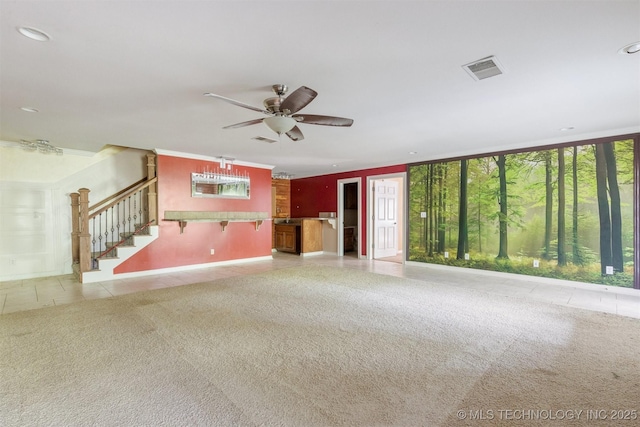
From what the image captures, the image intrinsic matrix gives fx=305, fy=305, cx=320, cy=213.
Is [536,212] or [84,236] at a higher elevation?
[536,212]

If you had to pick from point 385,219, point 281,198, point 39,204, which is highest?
point 281,198

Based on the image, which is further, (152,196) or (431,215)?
(431,215)

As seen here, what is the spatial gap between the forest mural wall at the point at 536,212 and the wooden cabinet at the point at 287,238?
3413 millimetres

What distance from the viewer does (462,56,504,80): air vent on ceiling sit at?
243 centimetres

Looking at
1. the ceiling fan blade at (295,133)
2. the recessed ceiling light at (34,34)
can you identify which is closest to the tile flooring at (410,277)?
the ceiling fan blade at (295,133)

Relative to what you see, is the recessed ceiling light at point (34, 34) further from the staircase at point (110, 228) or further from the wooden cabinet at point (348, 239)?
the wooden cabinet at point (348, 239)

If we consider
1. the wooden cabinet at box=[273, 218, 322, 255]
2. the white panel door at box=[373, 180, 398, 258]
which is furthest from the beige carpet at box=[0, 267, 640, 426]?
the wooden cabinet at box=[273, 218, 322, 255]

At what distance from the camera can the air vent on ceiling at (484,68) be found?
7.98ft

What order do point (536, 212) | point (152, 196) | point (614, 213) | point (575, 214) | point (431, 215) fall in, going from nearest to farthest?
point (614, 213), point (575, 214), point (536, 212), point (152, 196), point (431, 215)

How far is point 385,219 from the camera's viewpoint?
8172 mm

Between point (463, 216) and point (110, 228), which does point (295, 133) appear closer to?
point (463, 216)

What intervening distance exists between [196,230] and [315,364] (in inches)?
193

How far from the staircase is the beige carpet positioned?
5.20 ft

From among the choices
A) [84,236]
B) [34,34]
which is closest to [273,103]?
[34,34]
